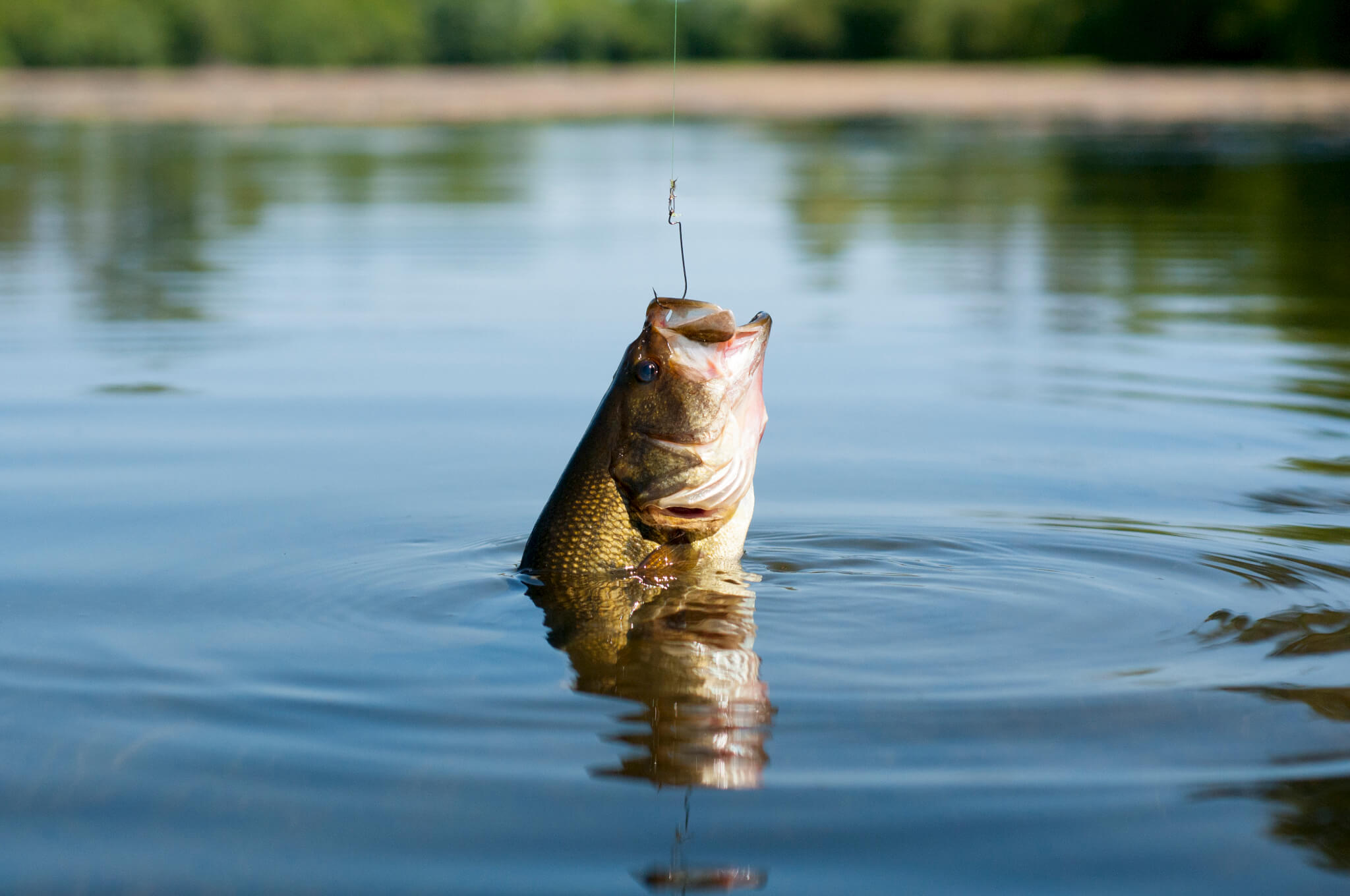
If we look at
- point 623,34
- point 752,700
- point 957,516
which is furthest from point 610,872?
point 623,34

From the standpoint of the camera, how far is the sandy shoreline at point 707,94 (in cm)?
5459

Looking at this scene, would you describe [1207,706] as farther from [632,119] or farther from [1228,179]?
[632,119]

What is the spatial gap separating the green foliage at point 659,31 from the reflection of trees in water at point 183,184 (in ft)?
121

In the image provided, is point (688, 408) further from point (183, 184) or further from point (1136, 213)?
point (183, 184)

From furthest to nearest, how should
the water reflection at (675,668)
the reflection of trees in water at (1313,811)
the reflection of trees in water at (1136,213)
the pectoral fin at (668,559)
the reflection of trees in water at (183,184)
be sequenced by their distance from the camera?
the reflection of trees in water at (183,184) < the reflection of trees in water at (1136,213) < the pectoral fin at (668,559) < the water reflection at (675,668) < the reflection of trees in water at (1313,811)

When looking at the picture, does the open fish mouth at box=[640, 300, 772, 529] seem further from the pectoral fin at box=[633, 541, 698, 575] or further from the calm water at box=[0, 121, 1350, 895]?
the calm water at box=[0, 121, 1350, 895]

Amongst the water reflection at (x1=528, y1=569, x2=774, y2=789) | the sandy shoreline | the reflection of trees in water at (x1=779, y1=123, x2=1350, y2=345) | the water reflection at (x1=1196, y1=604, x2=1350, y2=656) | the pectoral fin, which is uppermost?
the sandy shoreline

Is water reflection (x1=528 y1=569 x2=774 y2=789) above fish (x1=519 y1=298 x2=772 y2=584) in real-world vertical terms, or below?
below

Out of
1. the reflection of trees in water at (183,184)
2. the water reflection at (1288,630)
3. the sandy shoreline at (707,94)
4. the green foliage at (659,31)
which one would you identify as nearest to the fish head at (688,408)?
the water reflection at (1288,630)

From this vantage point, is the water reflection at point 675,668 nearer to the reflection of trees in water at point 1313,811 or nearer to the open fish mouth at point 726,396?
the open fish mouth at point 726,396

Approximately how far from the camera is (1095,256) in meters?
16.1

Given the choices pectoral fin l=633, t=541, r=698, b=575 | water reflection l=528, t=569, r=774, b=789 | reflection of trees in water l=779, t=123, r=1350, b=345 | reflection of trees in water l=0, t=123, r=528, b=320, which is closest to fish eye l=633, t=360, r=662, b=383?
pectoral fin l=633, t=541, r=698, b=575

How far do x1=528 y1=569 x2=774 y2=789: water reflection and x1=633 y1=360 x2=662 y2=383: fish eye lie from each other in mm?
722

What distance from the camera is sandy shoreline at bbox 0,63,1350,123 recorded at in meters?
54.6
